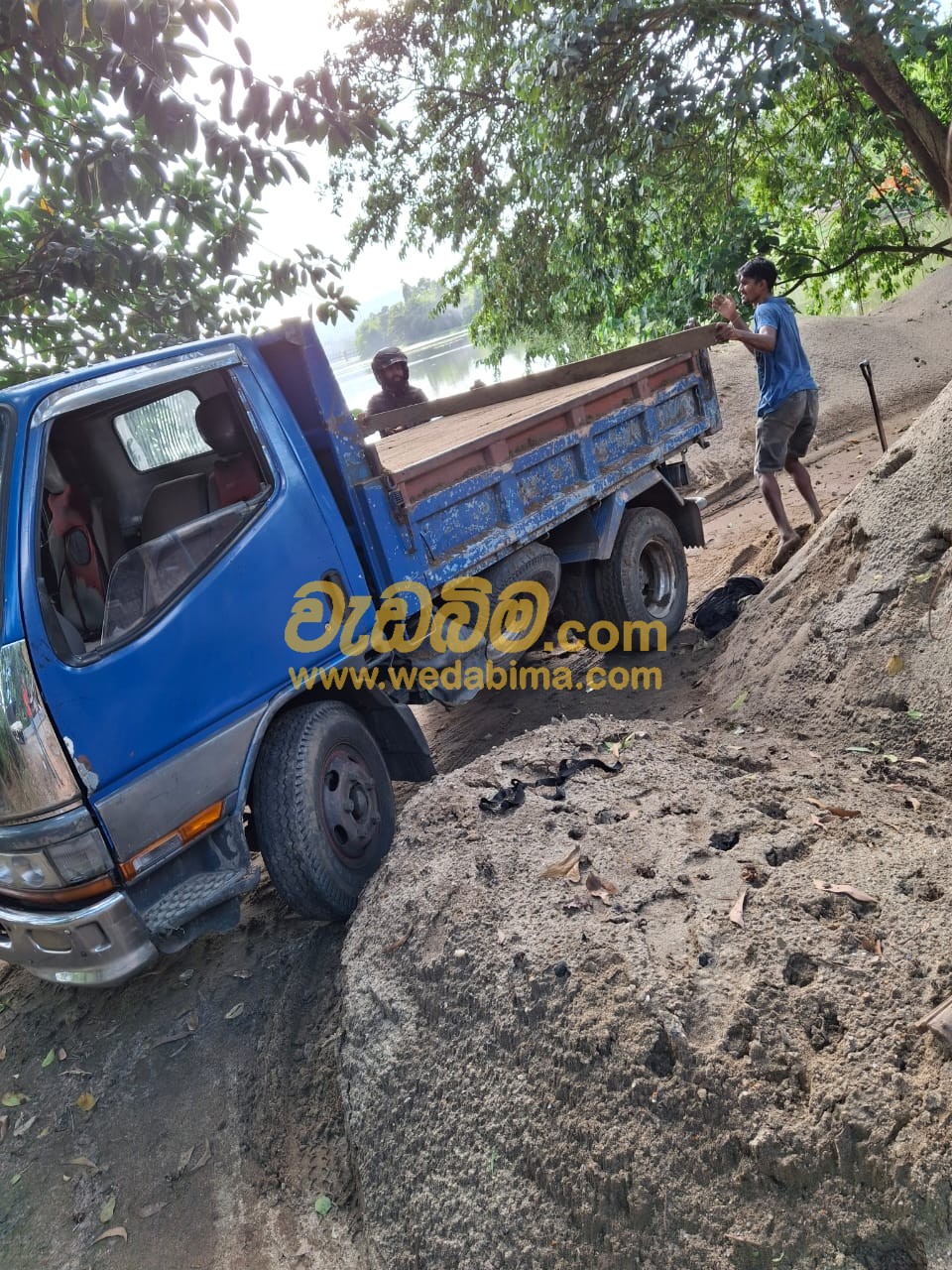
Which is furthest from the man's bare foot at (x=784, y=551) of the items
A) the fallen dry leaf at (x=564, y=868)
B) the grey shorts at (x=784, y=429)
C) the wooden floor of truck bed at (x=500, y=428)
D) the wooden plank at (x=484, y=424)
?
the fallen dry leaf at (x=564, y=868)

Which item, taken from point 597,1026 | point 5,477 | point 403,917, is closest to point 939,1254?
point 597,1026

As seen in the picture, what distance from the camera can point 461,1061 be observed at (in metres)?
2.53

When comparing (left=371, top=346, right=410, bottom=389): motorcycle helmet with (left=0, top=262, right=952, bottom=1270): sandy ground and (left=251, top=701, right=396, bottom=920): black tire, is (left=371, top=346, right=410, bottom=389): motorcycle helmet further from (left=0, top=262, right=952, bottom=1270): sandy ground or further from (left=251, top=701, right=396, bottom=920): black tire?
(left=251, top=701, right=396, bottom=920): black tire

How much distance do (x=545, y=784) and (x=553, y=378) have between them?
356 cm

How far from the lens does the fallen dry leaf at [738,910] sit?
7.94ft

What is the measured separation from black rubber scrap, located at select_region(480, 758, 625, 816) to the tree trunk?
571 centimetres

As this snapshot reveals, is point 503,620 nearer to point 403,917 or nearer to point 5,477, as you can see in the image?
point 403,917

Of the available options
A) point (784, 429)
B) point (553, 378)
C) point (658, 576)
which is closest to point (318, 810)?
point (658, 576)

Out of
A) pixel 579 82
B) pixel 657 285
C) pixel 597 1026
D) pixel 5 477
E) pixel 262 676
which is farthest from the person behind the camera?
pixel 657 285

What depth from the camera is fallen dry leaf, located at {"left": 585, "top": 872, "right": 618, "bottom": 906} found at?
270 centimetres

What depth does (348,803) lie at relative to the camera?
3.66 meters

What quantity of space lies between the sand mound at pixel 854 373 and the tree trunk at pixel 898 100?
3.53 meters

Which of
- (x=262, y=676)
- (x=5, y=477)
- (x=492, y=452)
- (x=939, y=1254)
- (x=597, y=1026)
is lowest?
(x=939, y=1254)

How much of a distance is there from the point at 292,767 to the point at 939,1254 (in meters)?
2.38
